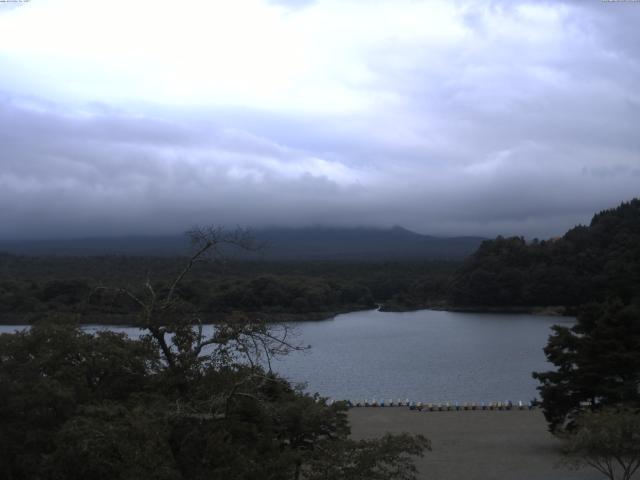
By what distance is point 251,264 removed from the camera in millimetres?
81000

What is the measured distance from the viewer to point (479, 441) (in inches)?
650

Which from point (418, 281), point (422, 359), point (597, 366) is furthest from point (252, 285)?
point (597, 366)

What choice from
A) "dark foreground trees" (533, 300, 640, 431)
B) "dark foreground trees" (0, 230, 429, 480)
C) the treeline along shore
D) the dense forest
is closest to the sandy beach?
"dark foreground trees" (533, 300, 640, 431)

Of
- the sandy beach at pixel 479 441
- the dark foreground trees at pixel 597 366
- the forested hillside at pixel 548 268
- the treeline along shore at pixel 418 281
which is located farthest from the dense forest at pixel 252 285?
the dark foreground trees at pixel 597 366

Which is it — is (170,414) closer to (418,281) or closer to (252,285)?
(252,285)

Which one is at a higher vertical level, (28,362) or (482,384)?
(28,362)

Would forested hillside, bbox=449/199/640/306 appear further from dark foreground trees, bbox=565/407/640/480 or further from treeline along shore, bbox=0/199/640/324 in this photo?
dark foreground trees, bbox=565/407/640/480

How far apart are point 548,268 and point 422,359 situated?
3234 cm

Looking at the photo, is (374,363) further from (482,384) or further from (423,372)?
(482,384)

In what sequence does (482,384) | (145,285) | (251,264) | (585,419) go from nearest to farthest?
(145,285)
(585,419)
(482,384)
(251,264)

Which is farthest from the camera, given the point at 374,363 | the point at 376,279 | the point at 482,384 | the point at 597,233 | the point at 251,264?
the point at 251,264

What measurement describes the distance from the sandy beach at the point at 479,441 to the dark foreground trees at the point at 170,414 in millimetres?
6375

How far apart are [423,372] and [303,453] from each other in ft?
79.0

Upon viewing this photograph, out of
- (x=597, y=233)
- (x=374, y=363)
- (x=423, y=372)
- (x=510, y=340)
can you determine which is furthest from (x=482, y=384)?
(x=597, y=233)
